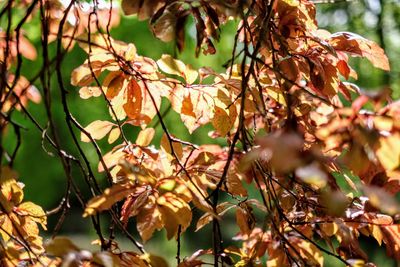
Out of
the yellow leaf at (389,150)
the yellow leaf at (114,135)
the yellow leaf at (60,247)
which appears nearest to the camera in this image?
the yellow leaf at (389,150)

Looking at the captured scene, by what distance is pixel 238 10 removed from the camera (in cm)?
79

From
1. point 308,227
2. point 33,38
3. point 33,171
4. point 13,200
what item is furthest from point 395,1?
point 33,171

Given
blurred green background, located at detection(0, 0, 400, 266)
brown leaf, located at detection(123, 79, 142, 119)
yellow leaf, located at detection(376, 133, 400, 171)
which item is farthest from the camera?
blurred green background, located at detection(0, 0, 400, 266)

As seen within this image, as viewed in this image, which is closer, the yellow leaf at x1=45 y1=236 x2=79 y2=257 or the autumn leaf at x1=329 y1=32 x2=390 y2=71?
the yellow leaf at x1=45 y1=236 x2=79 y2=257

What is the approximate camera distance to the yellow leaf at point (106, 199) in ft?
2.55

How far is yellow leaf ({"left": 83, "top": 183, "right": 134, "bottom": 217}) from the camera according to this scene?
777 millimetres

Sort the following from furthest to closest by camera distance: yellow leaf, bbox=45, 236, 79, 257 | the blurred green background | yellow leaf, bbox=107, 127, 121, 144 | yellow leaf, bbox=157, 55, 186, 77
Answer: the blurred green background, yellow leaf, bbox=107, 127, 121, 144, yellow leaf, bbox=157, 55, 186, 77, yellow leaf, bbox=45, 236, 79, 257

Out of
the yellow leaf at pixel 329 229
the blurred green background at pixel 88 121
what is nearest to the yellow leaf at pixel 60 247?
the yellow leaf at pixel 329 229

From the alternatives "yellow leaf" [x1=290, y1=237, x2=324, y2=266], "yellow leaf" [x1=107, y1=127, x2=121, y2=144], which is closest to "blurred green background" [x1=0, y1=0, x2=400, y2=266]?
"yellow leaf" [x1=290, y1=237, x2=324, y2=266]

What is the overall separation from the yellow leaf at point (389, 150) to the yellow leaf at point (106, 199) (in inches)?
13.5

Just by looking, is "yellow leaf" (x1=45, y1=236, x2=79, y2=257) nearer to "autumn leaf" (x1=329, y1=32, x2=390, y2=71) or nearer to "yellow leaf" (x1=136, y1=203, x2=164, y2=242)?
"yellow leaf" (x1=136, y1=203, x2=164, y2=242)

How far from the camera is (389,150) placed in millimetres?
633

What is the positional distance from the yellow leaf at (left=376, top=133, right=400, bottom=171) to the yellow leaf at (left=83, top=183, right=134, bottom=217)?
1.12 feet

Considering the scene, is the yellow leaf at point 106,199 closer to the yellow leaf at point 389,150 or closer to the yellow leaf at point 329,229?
the yellow leaf at point 389,150
